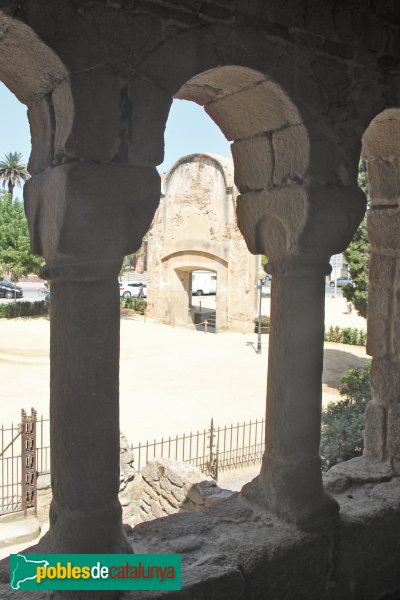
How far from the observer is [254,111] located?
3.06 metres

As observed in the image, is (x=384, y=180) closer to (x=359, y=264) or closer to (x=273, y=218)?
(x=273, y=218)

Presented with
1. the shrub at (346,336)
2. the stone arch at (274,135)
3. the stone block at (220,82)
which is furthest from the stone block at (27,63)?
the shrub at (346,336)

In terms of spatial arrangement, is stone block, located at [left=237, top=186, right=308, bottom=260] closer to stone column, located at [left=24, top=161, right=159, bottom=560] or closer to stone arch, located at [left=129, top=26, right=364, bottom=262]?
stone arch, located at [left=129, top=26, right=364, bottom=262]

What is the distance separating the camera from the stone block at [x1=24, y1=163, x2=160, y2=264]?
→ 2.31 m

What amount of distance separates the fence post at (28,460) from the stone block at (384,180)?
17.6 ft

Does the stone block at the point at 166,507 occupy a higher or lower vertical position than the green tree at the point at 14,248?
lower

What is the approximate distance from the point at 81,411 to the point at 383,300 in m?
2.29

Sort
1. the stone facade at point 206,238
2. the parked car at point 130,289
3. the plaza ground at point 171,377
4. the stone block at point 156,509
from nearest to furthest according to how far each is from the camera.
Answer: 1. the stone block at point 156,509
2. the plaza ground at point 171,377
3. the stone facade at point 206,238
4. the parked car at point 130,289

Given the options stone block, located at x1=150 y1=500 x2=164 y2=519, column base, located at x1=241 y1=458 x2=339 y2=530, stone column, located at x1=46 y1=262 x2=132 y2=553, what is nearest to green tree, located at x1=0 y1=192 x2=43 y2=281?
stone block, located at x1=150 y1=500 x2=164 y2=519

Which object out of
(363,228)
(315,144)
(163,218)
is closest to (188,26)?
(315,144)

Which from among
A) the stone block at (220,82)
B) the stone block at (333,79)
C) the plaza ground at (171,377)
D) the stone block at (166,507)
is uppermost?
the stone block at (333,79)

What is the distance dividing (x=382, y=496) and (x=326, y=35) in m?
2.64

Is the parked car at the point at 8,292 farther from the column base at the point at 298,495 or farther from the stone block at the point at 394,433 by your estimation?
the column base at the point at 298,495

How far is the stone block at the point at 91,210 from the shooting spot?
7.58 feet
